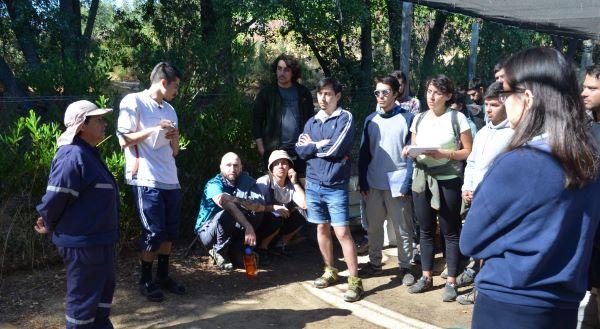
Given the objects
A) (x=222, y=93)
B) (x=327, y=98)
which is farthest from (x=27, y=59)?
(x=327, y=98)

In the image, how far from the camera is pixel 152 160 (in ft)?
16.6

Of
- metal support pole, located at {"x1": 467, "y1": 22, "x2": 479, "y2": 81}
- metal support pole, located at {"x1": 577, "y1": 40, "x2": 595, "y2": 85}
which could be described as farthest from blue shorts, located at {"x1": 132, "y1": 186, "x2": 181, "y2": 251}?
metal support pole, located at {"x1": 467, "y1": 22, "x2": 479, "y2": 81}

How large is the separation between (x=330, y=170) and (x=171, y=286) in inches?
65.3

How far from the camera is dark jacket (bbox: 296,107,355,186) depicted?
544 centimetres

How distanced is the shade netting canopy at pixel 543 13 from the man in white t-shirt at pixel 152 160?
2.38m

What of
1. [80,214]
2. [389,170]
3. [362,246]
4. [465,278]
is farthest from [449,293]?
[80,214]

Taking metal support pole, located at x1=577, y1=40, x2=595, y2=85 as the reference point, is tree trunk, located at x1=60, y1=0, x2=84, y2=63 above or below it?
above

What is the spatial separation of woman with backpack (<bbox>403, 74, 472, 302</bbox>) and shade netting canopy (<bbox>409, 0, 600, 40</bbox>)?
2.59ft

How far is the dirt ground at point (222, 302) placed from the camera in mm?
4797

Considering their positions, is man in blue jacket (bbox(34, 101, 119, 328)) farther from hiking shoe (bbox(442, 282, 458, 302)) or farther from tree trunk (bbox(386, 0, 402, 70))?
tree trunk (bbox(386, 0, 402, 70))

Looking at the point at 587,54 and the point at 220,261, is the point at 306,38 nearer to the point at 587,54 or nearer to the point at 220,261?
the point at 220,261

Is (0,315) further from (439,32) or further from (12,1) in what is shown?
(439,32)

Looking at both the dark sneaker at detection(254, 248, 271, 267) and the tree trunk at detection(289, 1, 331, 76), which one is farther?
the tree trunk at detection(289, 1, 331, 76)

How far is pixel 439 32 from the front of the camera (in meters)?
14.1
